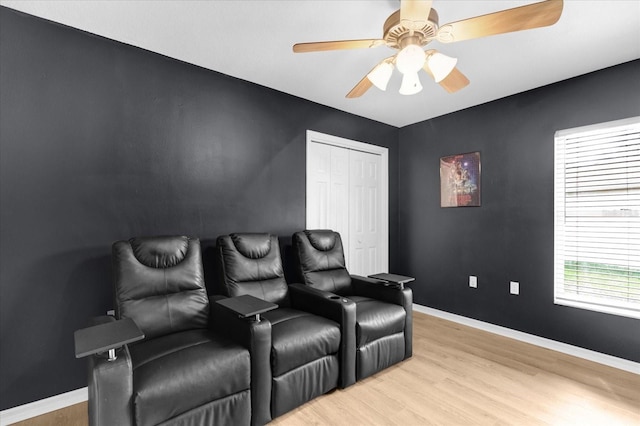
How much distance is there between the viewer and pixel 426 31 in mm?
1733

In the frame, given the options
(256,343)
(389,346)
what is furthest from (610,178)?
(256,343)

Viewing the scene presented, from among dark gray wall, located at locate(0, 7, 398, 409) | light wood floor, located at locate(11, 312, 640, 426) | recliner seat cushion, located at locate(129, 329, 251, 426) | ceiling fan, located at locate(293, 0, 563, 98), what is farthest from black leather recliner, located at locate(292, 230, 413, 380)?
ceiling fan, located at locate(293, 0, 563, 98)

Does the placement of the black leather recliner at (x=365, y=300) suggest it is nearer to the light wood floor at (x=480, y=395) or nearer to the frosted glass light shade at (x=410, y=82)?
the light wood floor at (x=480, y=395)

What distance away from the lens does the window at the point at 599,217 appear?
107 inches

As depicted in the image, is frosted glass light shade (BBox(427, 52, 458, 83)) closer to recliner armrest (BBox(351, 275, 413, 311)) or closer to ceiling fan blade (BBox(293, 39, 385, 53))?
ceiling fan blade (BBox(293, 39, 385, 53))

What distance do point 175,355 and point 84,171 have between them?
149 cm

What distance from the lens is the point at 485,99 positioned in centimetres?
356

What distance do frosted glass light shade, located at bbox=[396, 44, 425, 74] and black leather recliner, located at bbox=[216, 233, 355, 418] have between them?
5.31 feet

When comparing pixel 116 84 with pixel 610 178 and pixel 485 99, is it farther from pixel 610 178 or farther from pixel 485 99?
pixel 610 178

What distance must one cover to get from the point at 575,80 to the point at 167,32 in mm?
3580

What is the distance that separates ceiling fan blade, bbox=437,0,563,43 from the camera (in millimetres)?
1394

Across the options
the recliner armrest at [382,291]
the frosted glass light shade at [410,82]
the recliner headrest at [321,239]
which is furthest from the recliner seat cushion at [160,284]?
the frosted glass light shade at [410,82]

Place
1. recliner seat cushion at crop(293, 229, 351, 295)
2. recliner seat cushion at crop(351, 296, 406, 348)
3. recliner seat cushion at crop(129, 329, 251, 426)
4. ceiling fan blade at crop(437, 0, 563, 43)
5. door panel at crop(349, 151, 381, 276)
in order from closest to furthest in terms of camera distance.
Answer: ceiling fan blade at crop(437, 0, 563, 43) → recliner seat cushion at crop(129, 329, 251, 426) → recliner seat cushion at crop(351, 296, 406, 348) → recliner seat cushion at crop(293, 229, 351, 295) → door panel at crop(349, 151, 381, 276)

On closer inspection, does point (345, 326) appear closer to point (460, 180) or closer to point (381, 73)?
point (381, 73)
